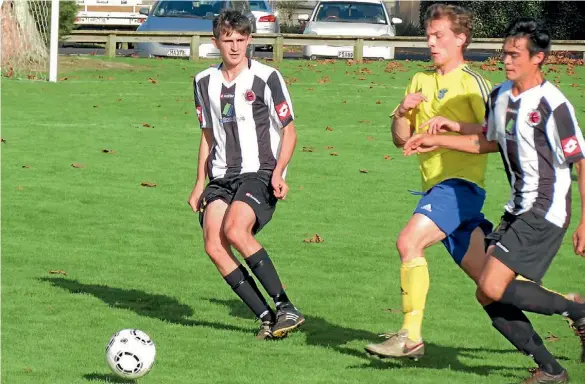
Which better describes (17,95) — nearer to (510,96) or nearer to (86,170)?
(86,170)

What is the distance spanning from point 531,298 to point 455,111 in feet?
4.39

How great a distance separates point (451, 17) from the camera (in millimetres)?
7219

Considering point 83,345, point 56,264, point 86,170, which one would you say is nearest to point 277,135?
point 83,345

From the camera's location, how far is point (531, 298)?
657 cm

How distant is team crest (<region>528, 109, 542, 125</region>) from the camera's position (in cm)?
646

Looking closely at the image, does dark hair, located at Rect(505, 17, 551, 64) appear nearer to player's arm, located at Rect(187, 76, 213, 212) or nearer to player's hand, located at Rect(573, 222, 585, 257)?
player's hand, located at Rect(573, 222, 585, 257)

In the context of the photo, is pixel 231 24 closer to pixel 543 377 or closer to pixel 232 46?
pixel 232 46

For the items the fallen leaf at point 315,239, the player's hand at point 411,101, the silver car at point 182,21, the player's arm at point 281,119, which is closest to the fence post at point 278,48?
the silver car at point 182,21

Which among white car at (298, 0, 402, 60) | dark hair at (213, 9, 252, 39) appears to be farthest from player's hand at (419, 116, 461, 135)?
white car at (298, 0, 402, 60)

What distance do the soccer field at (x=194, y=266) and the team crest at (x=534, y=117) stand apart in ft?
4.99

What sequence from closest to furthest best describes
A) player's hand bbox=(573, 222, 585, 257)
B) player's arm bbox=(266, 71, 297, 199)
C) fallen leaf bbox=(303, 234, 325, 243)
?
player's hand bbox=(573, 222, 585, 257) < player's arm bbox=(266, 71, 297, 199) < fallen leaf bbox=(303, 234, 325, 243)

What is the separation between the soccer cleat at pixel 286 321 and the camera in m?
7.78

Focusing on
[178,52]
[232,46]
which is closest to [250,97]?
[232,46]

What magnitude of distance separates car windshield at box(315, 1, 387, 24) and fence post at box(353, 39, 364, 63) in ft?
4.86
